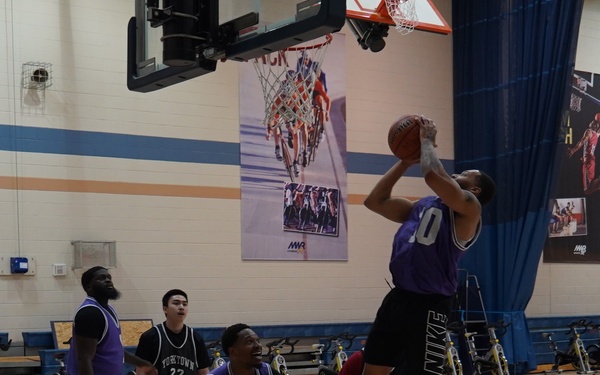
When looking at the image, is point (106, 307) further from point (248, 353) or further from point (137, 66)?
point (137, 66)

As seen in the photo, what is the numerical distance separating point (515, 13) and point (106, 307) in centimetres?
995

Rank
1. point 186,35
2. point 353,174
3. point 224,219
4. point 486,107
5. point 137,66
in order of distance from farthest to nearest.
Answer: point 486,107 < point 353,174 < point 224,219 < point 137,66 < point 186,35

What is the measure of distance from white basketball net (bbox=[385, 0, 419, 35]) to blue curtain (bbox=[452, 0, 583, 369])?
4.28m

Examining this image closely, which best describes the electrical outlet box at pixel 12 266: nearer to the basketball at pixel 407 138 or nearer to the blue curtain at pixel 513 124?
the basketball at pixel 407 138

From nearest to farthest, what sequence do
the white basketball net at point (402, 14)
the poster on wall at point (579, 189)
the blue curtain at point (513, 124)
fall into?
1. the white basketball net at point (402, 14)
2. the blue curtain at point (513, 124)
3. the poster on wall at point (579, 189)

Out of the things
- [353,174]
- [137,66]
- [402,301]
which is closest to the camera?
[402,301]

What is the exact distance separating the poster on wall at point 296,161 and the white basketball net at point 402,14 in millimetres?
2189

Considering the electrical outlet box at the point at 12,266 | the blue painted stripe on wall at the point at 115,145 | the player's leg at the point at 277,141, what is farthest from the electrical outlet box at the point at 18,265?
the player's leg at the point at 277,141

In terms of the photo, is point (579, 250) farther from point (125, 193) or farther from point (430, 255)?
point (430, 255)

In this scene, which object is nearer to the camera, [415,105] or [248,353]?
[248,353]

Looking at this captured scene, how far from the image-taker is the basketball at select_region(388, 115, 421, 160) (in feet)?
15.5

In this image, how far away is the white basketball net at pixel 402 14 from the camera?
948 cm

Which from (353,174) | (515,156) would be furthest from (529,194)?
(353,174)

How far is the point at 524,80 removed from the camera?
13617 mm
